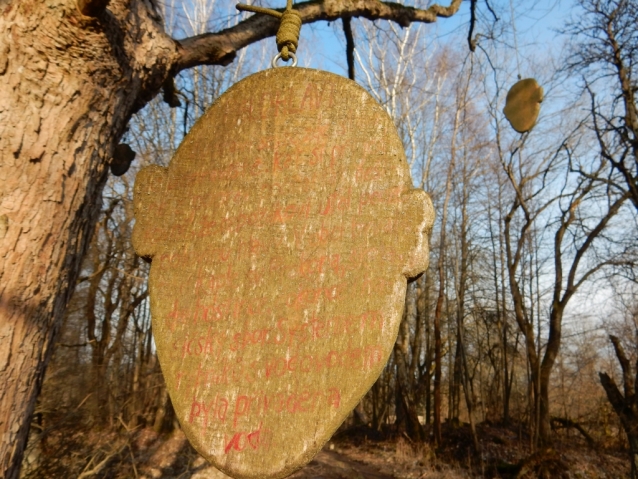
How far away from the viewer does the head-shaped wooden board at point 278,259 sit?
1.03 m

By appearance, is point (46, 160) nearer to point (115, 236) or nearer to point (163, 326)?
point (163, 326)

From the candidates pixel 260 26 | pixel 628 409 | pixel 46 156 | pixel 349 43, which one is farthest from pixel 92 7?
pixel 628 409

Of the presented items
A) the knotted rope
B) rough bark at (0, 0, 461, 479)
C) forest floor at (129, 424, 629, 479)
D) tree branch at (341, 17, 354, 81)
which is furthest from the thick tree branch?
forest floor at (129, 424, 629, 479)

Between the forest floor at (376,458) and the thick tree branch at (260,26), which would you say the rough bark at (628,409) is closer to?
the forest floor at (376,458)

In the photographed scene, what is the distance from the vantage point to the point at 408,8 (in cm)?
324

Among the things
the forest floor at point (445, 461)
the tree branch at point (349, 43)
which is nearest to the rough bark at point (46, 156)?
the tree branch at point (349, 43)

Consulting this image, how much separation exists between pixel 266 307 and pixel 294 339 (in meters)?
0.10

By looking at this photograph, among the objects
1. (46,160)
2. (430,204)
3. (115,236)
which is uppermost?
(115,236)

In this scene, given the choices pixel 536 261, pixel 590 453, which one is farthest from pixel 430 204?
pixel 536 261

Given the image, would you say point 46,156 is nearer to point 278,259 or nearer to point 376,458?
point 278,259

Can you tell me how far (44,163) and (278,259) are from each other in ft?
2.84

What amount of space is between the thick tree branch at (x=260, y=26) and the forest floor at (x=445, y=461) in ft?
15.8

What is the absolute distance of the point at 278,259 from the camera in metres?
1.15

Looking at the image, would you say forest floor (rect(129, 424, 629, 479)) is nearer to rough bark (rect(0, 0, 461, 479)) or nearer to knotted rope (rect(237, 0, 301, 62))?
rough bark (rect(0, 0, 461, 479))
